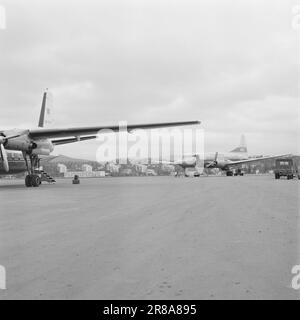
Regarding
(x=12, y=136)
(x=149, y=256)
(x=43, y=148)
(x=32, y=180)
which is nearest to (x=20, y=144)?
(x=12, y=136)

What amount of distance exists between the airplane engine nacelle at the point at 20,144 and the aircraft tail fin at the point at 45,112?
18.0 ft

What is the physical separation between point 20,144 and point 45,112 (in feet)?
22.6

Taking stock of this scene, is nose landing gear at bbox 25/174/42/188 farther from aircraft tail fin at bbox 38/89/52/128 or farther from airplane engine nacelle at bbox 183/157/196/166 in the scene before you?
airplane engine nacelle at bbox 183/157/196/166

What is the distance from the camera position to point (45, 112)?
103 feet

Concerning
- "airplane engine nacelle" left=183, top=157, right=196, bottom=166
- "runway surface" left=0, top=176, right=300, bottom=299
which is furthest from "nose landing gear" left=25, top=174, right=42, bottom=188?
"airplane engine nacelle" left=183, top=157, right=196, bottom=166

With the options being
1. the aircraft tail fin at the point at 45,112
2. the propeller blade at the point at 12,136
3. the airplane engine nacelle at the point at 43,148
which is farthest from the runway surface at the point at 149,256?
the aircraft tail fin at the point at 45,112

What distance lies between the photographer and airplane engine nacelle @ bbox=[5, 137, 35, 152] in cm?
2461

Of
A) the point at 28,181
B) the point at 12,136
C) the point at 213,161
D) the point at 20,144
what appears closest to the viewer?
the point at 12,136

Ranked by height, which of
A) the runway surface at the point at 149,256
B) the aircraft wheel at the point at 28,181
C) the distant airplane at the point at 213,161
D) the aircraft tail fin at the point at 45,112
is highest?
the aircraft tail fin at the point at 45,112

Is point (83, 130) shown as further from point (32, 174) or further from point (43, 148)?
point (32, 174)

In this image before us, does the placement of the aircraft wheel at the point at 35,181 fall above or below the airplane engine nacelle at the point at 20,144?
below

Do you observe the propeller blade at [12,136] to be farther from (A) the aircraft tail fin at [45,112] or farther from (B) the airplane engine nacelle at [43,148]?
(A) the aircraft tail fin at [45,112]

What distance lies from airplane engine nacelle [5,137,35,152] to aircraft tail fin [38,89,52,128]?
548cm

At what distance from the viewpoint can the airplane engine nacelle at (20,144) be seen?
2461 centimetres
